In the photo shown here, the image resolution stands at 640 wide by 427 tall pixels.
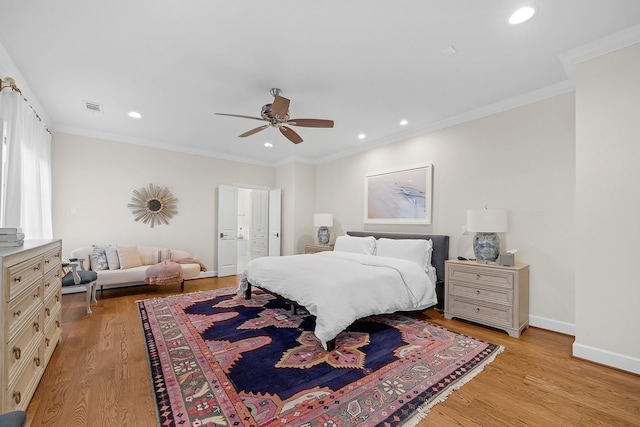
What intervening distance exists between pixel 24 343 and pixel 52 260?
3.39 feet

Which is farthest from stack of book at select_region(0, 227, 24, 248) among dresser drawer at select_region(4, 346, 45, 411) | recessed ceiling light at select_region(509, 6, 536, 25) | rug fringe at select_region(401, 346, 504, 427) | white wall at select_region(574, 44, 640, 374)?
white wall at select_region(574, 44, 640, 374)

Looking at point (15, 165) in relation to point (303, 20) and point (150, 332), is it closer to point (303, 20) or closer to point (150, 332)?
point (150, 332)

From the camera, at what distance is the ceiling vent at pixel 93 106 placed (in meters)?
3.65

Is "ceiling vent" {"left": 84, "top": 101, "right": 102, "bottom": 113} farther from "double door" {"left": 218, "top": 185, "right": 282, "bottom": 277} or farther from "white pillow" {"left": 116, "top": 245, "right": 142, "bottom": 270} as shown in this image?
"double door" {"left": 218, "top": 185, "right": 282, "bottom": 277}

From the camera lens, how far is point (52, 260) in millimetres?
2479

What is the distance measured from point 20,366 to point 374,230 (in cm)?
459

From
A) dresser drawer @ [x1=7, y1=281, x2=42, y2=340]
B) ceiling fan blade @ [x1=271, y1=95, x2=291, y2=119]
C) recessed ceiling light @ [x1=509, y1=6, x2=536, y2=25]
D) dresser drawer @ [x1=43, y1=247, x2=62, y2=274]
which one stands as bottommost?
dresser drawer @ [x1=7, y1=281, x2=42, y2=340]

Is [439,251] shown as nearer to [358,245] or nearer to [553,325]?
[358,245]

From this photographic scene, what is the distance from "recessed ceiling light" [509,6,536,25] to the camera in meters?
1.97

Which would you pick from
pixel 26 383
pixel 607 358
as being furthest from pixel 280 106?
pixel 607 358

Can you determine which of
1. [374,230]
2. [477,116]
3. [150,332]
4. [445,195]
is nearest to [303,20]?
[477,116]

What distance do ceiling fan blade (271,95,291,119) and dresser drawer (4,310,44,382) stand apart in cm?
254

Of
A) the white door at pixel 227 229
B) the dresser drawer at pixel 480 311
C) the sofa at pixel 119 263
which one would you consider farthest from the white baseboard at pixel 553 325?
the white door at pixel 227 229

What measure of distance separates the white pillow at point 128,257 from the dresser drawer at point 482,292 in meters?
5.06
